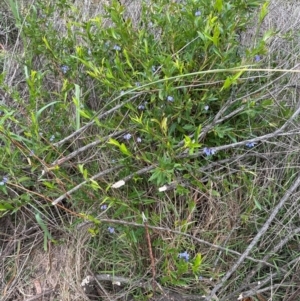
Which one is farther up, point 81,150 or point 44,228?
point 81,150

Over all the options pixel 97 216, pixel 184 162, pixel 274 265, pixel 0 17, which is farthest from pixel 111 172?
pixel 0 17

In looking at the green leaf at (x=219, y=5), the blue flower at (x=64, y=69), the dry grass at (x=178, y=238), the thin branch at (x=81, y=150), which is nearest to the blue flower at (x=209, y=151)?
the dry grass at (x=178, y=238)

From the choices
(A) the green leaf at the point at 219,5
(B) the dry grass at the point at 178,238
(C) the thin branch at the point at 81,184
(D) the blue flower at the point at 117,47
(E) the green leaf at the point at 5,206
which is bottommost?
(B) the dry grass at the point at 178,238

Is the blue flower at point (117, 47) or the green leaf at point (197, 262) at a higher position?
the blue flower at point (117, 47)

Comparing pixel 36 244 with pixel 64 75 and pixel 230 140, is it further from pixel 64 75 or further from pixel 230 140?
pixel 230 140

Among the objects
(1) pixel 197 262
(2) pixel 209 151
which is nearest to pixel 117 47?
(2) pixel 209 151

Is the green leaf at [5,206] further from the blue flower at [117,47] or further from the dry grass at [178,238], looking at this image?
the blue flower at [117,47]

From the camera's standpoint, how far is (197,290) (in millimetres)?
1805

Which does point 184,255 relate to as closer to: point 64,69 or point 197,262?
point 197,262

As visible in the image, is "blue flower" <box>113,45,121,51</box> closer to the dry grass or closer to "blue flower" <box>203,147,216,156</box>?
the dry grass

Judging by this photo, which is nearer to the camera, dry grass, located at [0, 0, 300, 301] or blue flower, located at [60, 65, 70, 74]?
dry grass, located at [0, 0, 300, 301]

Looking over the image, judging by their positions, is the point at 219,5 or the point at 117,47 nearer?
the point at 219,5

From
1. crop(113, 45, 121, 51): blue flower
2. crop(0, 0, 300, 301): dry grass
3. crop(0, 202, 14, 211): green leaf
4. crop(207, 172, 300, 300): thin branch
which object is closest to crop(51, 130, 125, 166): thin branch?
crop(0, 0, 300, 301): dry grass

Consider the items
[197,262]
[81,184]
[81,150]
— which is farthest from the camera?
[81,150]
